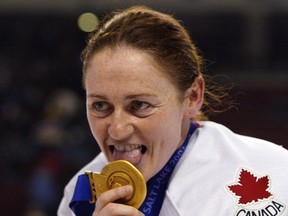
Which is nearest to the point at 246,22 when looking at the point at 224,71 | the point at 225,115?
the point at 224,71

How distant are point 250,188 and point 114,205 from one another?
413mm

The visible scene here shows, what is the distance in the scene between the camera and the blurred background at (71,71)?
22.1ft

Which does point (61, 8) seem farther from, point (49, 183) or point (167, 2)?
point (49, 183)

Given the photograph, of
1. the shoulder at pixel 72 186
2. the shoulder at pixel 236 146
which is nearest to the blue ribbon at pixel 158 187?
the shoulder at pixel 236 146

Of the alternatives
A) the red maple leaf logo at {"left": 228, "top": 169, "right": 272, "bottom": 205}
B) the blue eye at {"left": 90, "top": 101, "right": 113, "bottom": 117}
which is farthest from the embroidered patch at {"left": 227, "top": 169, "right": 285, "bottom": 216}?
A: the blue eye at {"left": 90, "top": 101, "right": 113, "bottom": 117}

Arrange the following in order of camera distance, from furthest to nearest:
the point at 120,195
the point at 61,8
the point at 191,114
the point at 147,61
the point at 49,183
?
the point at 61,8 < the point at 49,183 < the point at 191,114 < the point at 147,61 < the point at 120,195

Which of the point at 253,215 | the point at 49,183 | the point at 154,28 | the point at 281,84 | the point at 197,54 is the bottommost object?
the point at 281,84

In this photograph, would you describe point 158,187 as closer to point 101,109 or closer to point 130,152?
point 130,152

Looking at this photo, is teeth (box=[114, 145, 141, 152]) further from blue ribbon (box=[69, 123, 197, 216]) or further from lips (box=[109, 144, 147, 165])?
blue ribbon (box=[69, 123, 197, 216])

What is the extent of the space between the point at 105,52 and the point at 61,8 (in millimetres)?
7308

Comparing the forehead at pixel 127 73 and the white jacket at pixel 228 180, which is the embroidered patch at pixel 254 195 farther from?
the forehead at pixel 127 73

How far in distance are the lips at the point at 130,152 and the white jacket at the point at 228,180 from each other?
154 mm

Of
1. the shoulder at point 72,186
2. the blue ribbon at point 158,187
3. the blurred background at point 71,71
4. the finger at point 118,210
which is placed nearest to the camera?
the finger at point 118,210

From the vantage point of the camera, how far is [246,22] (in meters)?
8.91
